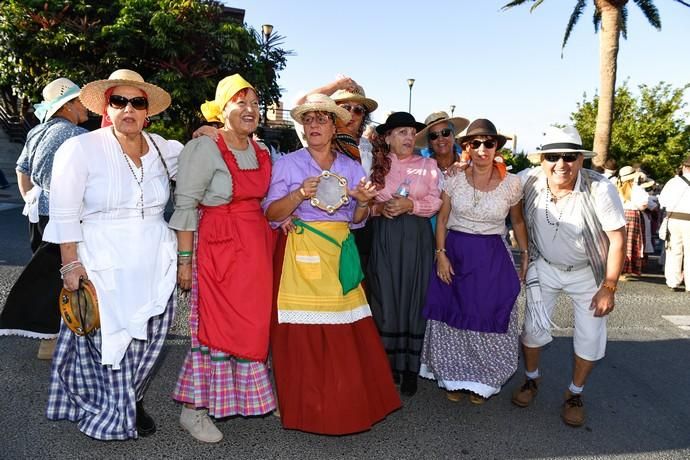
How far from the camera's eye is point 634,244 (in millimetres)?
8180

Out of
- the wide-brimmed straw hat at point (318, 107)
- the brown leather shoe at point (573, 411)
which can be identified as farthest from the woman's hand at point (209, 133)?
the brown leather shoe at point (573, 411)

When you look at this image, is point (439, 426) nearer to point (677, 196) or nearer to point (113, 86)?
point (113, 86)

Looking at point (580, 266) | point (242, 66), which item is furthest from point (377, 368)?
point (242, 66)

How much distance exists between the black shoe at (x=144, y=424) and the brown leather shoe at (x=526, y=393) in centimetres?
247

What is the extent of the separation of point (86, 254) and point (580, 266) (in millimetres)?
3048

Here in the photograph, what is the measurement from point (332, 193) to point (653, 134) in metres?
20.8

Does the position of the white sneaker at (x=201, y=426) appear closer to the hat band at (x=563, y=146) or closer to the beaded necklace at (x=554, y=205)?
the beaded necklace at (x=554, y=205)

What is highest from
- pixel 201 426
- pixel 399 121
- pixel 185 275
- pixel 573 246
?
pixel 399 121

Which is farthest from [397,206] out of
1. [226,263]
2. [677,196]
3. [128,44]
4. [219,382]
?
[128,44]

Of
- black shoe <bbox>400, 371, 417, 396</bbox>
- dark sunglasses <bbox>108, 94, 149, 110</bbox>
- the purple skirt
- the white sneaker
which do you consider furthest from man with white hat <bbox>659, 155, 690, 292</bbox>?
dark sunglasses <bbox>108, 94, 149, 110</bbox>

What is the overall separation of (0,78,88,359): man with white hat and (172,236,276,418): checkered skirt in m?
1.22

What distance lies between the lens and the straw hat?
12.5 feet

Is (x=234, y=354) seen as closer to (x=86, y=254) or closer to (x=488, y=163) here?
(x=86, y=254)

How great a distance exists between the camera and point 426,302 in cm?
372
